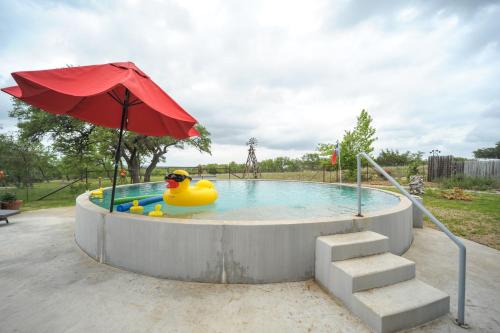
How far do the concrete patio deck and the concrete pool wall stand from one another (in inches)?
5.7

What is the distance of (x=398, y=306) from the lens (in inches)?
80.5

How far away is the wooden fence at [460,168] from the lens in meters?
15.6

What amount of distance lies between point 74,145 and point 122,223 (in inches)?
576

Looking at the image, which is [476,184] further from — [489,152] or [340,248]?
[489,152]

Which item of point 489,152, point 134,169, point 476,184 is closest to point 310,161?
point 476,184

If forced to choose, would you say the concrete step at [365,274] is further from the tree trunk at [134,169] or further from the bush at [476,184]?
the tree trunk at [134,169]

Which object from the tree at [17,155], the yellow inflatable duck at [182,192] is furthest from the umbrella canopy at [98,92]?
the tree at [17,155]

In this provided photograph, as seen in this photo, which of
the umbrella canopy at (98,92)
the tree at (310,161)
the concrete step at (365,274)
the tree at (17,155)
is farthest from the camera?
the tree at (310,161)

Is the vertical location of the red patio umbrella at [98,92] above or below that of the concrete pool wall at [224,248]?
above

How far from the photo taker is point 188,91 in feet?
37.6

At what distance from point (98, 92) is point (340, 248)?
3.30 m

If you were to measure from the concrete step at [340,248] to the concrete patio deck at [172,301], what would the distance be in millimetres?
223

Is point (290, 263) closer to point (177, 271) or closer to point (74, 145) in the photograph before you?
point (177, 271)

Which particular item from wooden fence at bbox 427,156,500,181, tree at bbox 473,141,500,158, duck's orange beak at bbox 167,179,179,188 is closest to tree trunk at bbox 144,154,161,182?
duck's orange beak at bbox 167,179,179,188
